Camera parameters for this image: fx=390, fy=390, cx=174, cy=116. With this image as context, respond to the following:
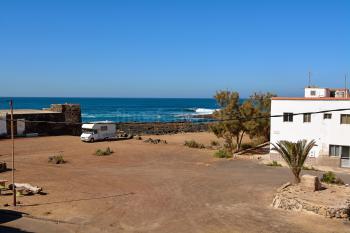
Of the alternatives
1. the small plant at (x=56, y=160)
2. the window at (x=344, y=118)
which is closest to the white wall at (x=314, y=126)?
the window at (x=344, y=118)

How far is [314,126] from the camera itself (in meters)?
31.2

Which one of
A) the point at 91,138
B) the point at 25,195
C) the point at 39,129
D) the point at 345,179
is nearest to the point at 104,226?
the point at 25,195

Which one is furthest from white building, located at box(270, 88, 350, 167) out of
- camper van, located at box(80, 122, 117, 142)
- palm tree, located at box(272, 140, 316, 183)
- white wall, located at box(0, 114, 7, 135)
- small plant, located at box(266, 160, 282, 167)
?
white wall, located at box(0, 114, 7, 135)

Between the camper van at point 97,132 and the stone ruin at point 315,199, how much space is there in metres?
28.6

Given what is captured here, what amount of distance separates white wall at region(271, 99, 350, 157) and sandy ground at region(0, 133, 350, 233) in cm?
377

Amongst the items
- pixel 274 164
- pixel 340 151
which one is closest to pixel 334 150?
pixel 340 151

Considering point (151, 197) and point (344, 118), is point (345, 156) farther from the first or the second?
point (151, 197)

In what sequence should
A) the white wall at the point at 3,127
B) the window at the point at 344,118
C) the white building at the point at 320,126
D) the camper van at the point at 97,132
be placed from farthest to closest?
1. the white wall at the point at 3,127
2. the camper van at the point at 97,132
3. the white building at the point at 320,126
4. the window at the point at 344,118

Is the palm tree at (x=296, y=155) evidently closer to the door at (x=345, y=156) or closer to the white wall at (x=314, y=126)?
the white wall at (x=314, y=126)

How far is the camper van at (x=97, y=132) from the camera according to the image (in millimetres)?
44812

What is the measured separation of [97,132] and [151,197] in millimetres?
27169

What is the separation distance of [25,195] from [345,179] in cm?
1991

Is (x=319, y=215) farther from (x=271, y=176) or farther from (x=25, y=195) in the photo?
(x=25, y=195)

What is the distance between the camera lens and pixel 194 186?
75.0 ft
